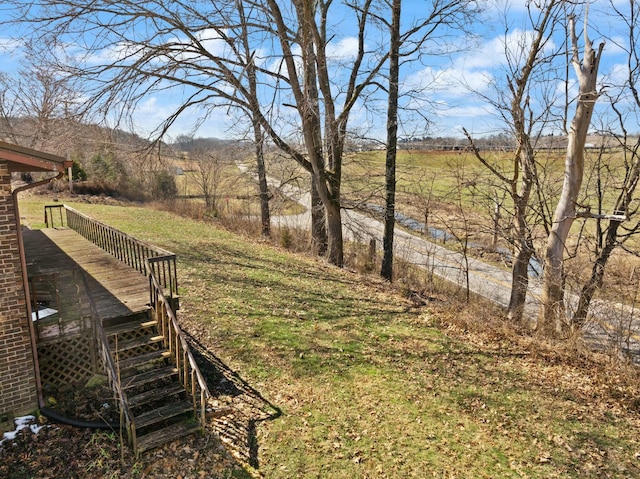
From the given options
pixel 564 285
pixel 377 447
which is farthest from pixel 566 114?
pixel 377 447

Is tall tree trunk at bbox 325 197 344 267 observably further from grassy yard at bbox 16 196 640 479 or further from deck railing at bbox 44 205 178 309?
deck railing at bbox 44 205 178 309

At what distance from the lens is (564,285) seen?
9086 mm

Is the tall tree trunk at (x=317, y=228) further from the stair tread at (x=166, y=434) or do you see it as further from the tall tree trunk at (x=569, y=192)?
the stair tread at (x=166, y=434)

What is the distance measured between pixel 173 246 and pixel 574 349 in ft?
47.0

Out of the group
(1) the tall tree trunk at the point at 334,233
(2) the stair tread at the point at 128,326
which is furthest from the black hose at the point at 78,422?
(1) the tall tree trunk at the point at 334,233

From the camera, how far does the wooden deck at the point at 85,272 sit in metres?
6.88

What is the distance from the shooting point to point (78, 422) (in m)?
5.30

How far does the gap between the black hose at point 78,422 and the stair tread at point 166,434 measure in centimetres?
53

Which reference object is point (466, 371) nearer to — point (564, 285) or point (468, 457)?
point (468, 457)

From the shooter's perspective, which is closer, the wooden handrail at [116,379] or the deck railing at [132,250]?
the wooden handrail at [116,379]

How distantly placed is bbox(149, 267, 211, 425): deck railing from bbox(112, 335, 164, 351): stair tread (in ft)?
0.47

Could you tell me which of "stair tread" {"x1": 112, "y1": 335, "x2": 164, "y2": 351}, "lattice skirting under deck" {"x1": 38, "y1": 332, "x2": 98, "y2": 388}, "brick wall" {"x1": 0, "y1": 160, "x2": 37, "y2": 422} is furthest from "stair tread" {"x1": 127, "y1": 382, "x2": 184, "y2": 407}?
"brick wall" {"x1": 0, "y1": 160, "x2": 37, "y2": 422}

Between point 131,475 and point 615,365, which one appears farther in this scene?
point 615,365

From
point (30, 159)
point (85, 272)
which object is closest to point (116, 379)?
point (30, 159)
